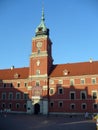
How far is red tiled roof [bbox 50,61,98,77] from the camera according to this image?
55481mm

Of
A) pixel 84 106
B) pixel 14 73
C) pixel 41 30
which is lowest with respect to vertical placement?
pixel 84 106

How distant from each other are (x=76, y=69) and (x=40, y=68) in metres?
9.16

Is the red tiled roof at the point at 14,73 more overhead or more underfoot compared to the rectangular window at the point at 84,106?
more overhead

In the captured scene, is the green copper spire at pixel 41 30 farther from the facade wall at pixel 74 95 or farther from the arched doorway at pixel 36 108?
the arched doorway at pixel 36 108

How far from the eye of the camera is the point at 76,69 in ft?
191

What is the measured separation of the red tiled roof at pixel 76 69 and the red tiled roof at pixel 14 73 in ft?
27.5

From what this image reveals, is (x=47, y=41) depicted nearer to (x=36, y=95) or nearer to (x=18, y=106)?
(x=36, y=95)

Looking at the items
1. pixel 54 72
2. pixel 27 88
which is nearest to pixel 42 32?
pixel 54 72

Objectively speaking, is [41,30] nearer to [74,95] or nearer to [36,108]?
[74,95]

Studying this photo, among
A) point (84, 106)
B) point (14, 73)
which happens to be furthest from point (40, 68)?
point (84, 106)

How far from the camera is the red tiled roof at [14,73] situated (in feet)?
207

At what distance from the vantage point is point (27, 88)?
60.0 m

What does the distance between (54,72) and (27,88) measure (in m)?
8.20

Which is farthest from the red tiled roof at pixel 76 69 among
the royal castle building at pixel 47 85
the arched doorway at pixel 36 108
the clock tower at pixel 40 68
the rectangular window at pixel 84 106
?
the arched doorway at pixel 36 108
